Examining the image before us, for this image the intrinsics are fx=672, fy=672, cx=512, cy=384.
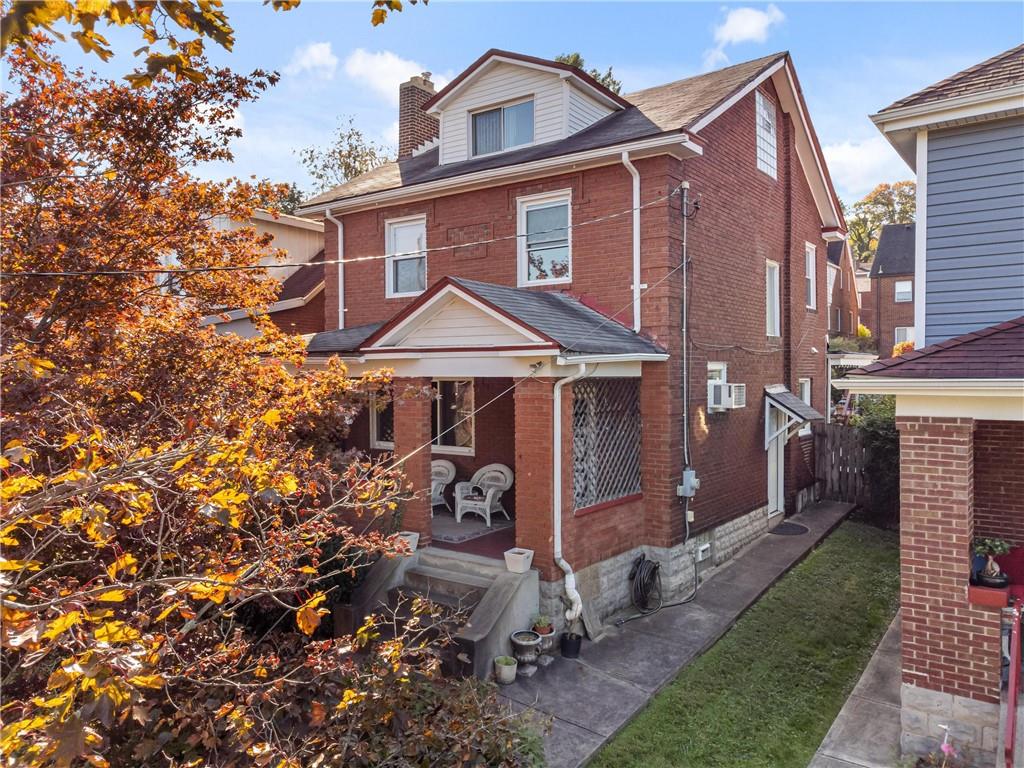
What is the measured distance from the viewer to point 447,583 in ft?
30.8

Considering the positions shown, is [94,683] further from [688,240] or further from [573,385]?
[688,240]

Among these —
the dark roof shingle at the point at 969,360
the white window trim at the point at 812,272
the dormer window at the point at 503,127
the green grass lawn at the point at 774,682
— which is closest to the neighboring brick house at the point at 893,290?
the white window trim at the point at 812,272

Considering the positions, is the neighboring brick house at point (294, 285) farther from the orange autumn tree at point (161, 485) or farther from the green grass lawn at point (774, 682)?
the green grass lawn at point (774, 682)

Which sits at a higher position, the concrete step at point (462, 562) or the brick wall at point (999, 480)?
the brick wall at point (999, 480)

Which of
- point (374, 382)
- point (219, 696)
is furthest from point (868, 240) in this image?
point (219, 696)

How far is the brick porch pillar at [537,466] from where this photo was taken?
8.93 m

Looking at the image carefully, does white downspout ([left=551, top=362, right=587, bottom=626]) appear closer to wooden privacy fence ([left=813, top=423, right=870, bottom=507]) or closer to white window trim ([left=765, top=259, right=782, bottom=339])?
white window trim ([left=765, top=259, right=782, bottom=339])

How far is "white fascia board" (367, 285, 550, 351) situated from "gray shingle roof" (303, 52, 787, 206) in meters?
3.31

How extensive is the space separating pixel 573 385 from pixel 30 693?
6.81 m

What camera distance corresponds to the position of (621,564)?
1028 cm

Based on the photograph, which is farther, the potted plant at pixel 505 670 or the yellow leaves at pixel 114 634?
the potted plant at pixel 505 670

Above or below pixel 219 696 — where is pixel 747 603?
below

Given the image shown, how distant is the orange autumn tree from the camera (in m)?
3.31

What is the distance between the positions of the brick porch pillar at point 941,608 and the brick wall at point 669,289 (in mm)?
4083
